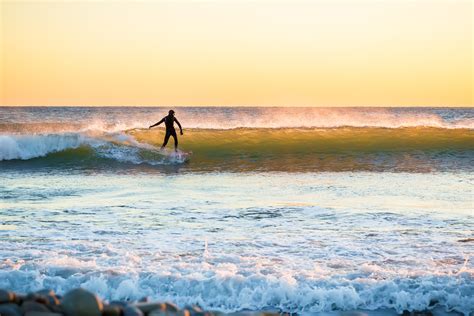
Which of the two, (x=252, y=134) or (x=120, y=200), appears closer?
(x=120, y=200)

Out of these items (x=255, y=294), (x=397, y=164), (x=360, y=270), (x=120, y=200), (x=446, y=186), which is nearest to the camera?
(x=255, y=294)

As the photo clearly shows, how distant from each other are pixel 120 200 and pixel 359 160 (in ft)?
34.2

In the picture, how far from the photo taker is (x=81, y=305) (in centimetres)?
457

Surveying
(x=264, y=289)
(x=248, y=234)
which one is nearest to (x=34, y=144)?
(x=248, y=234)

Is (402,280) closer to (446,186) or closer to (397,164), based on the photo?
(446,186)

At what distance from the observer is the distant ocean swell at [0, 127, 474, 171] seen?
19.5 metres

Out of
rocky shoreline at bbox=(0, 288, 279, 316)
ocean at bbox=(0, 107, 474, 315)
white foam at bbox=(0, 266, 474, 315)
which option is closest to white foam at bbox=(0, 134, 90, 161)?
ocean at bbox=(0, 107, 474, 315)

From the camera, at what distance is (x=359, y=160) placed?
20219 millimetres

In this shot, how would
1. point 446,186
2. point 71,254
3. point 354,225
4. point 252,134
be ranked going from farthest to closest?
point 252,134 → point 446,186 → point 354,225 → point 71,254

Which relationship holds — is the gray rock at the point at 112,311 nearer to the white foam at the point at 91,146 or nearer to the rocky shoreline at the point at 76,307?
the rocky shoreline at the point at 76,307

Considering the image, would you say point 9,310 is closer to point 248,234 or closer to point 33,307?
point 33,307

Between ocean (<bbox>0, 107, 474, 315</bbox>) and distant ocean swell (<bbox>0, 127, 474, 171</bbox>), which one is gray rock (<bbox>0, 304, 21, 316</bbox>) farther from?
distant ocean swell (<bbox>0, 127, 474, 171</bbox>)

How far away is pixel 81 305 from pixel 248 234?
3.84 m

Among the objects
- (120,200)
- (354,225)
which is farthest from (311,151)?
(354,225)
